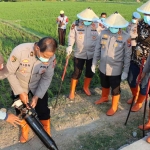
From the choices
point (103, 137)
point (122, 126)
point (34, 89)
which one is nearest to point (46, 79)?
point (34, 89)

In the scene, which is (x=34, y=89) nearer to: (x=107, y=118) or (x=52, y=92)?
(x=107, y=118)

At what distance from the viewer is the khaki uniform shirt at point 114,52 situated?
4.32 m

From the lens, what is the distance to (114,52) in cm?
440

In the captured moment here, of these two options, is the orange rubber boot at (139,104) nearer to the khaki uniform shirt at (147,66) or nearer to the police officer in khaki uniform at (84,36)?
the khaki uniform shirt at (147,66)

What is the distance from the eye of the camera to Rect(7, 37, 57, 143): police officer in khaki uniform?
3138mm

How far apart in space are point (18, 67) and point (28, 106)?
537mm

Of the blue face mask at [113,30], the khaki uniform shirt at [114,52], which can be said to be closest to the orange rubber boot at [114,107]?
the khaki uniform shirt at [114,52]

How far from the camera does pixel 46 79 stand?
3617 millimetres

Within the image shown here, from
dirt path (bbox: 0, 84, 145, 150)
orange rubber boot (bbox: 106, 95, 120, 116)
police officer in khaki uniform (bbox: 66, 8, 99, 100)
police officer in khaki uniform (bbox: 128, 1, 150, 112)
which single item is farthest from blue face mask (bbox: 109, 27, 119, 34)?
dirt path (bbox: 0, 84, 145, 150)

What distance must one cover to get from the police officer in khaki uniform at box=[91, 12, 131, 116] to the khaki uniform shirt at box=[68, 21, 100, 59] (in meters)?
0.42

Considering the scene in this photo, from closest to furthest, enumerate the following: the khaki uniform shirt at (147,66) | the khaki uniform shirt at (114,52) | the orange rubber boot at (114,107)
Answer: the khaki uniform shirt at (147,66) < the khaki uniform shirt at (114,52) < the orange rubber boot at (114,107)

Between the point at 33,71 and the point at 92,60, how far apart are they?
6.25 ft

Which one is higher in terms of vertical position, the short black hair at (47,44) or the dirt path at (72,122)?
the short black hair at (47,44)

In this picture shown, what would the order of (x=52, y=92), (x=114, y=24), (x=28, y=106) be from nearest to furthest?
(x=28, y=106), (x=114, y=24), (x=52, y=92)
